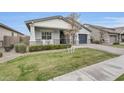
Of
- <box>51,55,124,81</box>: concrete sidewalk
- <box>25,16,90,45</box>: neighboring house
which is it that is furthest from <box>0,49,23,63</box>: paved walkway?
<box>51,55,124,81</box>: concrete sidewalk

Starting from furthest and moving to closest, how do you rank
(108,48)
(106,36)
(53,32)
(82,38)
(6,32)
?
(53,32)
(82,38)
(6,32)
(106,36)
(108,48)

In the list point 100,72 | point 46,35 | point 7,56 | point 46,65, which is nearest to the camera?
point 100,72

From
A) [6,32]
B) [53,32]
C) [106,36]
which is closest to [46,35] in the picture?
[53,32]

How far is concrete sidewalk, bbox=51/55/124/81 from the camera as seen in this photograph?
4707 millimetres

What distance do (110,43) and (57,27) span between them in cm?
403

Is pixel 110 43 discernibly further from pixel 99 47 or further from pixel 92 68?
pixel 92 68

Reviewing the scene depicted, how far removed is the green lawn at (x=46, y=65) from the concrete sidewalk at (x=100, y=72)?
0.81 ft

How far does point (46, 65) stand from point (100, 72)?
179cm

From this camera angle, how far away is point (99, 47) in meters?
6.79

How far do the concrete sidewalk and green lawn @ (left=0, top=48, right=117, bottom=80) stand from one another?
25cm

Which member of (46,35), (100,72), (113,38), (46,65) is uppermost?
(46,35)

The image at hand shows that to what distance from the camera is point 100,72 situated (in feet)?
16.7

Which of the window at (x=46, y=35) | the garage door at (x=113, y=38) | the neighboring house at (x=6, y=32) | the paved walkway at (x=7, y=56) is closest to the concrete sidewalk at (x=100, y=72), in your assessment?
the garage door at (x=113, y=38)

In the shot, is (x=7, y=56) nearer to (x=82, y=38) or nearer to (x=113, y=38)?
(x=82, y=38)
